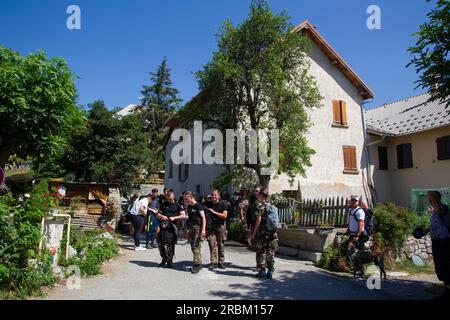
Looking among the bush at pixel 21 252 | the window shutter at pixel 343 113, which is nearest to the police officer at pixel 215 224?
the bush at pixel 21 252

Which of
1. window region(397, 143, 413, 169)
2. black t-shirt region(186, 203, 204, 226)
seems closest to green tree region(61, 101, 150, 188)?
black t-shirt region(186, 203, 204, 226)

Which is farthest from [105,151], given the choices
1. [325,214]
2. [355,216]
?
[355,216]

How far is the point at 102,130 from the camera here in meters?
22.0

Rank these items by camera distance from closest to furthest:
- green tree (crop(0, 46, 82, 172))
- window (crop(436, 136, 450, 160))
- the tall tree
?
green tree (crop(0, 46, 82, 172))
window (crop(436, 136, 450, 160))
the tall tree

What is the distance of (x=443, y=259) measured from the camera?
6301mm

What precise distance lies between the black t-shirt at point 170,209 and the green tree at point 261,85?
20.1 feet

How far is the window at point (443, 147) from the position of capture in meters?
18.5

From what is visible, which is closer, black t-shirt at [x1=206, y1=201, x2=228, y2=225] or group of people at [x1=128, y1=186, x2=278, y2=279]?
group of people at [x1=128, y1=186, x2=278, y2=279]

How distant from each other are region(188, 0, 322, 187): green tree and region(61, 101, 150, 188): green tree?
845 cm

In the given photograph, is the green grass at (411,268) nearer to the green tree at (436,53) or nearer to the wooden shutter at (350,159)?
the green tree at (436,53)

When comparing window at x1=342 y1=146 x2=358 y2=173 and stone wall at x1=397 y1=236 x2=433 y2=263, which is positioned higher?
window at x1=342 y1=146 x2=358 y2=173

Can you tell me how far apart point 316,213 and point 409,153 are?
12913 mm

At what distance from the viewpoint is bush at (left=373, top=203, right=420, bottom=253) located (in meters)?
9.47

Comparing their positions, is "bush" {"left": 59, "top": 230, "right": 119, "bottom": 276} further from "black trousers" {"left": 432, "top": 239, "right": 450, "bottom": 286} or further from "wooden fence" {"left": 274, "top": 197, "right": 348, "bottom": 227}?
"black trousers" {"left": 432, "top": 239, "right": 450, "bottom": 286}
